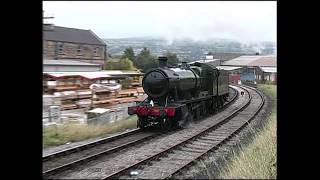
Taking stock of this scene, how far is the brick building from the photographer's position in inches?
260

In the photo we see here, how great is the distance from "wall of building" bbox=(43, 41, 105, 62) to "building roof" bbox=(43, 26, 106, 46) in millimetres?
87

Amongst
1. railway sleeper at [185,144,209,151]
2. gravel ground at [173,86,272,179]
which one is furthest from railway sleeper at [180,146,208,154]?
gravel ground at [173,86,272,179]

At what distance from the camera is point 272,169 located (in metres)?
5.61

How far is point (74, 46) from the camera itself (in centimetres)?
689

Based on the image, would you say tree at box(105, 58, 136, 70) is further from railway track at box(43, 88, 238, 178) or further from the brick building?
railway track at box(43, 88, 238, 178)

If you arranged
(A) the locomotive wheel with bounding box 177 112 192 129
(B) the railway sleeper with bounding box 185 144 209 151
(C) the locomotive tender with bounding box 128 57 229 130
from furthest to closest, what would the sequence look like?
1. (A) the locomotive wheel with bounding box 177 112 192 129
2. (C) the locomotive tender with bounding box 128 57 229 130
3. (B) the railway sleeper with bounding box 185 144 209 151

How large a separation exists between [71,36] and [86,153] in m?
2.90
